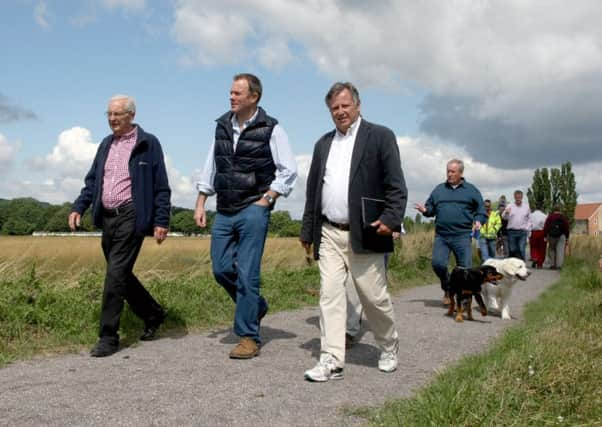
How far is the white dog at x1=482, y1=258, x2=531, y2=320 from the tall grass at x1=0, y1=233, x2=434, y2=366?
2.57m

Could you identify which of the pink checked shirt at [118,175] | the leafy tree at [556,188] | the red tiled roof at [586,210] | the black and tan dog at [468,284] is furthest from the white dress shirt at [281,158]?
the red tiled roof at [586,210]

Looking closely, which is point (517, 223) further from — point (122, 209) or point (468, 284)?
point (122, 209)

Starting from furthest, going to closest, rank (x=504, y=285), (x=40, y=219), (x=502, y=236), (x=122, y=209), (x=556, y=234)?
(x=40, y=219)
(x=502, y=236)
(x=556, y=234)
(x=504, y=285)
(x=122, y=209)

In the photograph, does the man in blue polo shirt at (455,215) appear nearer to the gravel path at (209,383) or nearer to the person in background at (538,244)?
the gravel path at (209,383)

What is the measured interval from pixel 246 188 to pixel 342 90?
1.23 m

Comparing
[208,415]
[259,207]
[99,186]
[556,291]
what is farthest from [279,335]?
[556,291]

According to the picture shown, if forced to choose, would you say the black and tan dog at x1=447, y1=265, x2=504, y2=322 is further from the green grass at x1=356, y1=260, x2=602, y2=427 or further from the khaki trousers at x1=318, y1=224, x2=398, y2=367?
the khaki trousers at x1=318, y1=224, x2=398, y2=367

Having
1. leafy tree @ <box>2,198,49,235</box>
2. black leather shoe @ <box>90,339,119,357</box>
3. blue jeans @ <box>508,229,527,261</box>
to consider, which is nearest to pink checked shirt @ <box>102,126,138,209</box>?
black leather shoe @ <box>90,339,119,357</box>

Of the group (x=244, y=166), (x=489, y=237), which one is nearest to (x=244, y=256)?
(x=244, y=166)

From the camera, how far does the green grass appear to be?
→ 304 centimetres

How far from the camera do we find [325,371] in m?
4.27

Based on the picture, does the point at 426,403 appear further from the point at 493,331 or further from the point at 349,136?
the point at 493,331

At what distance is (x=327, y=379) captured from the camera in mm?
4293

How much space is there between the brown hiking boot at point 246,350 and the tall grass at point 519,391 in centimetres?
162
